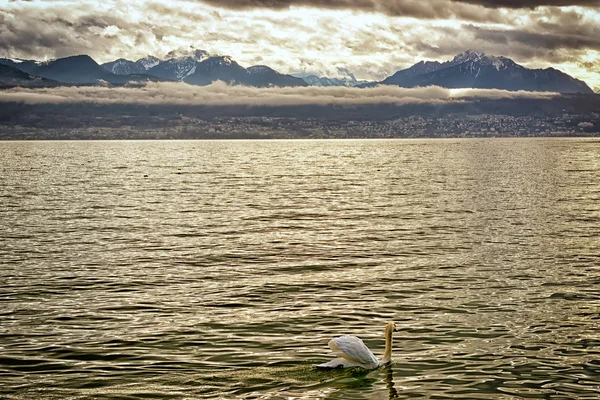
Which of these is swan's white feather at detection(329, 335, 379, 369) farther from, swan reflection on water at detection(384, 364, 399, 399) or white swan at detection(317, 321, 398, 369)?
swan reflection on water at detection(384, 364, 399, 399)

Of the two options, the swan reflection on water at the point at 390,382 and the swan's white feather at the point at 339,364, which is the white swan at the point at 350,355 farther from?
the swan reflection on water at the point at 390,382

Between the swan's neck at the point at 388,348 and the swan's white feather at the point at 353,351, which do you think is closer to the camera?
the swan's white feather at the point at 353,351

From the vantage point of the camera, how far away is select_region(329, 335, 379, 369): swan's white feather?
866 inches

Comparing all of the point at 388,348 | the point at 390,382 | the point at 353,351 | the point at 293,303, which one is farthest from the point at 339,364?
Result: the point at 293,303

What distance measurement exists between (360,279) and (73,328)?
51.1 feet

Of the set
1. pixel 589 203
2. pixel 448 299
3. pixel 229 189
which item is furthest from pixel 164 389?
pixel 229 189

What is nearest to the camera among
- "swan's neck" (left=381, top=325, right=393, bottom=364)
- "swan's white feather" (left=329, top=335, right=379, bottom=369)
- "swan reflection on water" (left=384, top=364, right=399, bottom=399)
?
"swan reflection on water" (left=384, top=364, right=399, bottom=399)

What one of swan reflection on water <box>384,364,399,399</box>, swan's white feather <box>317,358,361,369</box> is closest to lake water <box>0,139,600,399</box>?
swan reflection on water <box>384,364,399,399</box>

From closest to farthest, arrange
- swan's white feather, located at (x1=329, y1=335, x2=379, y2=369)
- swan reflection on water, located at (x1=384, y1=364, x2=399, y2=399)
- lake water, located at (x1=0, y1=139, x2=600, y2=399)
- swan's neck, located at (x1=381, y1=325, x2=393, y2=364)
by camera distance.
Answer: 1. swan reflection on water, located at (x1=384, y1=364, x2=399, y2=399)
2. lake water, located at (x1=0, y1=139, x2=600, y2=399)
3. swan's white feather, located at (x1=329, y1=335, x2=379, y2=369)
4. swan's neck, located at (x1=381, y1=325, x2=393, y2=364)

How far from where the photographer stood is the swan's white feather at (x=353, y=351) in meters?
22.0

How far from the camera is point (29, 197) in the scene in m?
85.9

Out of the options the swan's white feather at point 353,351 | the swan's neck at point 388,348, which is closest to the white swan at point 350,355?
the swan's white feather at point 353,351

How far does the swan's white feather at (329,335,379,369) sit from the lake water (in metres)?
0.40

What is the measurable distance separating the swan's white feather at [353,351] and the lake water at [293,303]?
397mm
